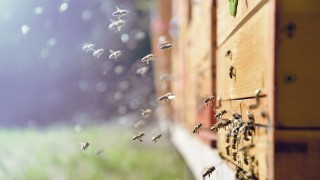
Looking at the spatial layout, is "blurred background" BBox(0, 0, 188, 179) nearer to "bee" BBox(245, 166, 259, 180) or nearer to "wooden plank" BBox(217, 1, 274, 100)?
"wooden plank" BBox(217, 1, 274, 100)

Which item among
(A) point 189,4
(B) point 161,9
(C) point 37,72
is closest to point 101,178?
(A) point 189,4

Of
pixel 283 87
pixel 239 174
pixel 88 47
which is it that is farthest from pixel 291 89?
pixel 88 47

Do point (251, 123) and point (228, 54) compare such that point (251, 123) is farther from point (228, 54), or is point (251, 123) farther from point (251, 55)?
point (228, 54)

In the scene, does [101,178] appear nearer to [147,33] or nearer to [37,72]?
[37,72]

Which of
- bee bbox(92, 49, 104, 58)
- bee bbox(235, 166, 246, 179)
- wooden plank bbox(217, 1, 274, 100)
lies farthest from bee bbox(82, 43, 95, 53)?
bee bbox(235, 166, 246, 179)

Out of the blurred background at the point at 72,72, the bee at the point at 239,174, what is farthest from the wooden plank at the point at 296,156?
the blurred background at the point at 72,72
